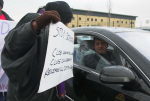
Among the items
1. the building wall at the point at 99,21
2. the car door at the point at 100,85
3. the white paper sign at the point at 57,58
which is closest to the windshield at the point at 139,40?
the car door at the point at 100,85

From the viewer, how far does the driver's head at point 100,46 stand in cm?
337

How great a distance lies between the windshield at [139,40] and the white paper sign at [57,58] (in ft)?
2.02

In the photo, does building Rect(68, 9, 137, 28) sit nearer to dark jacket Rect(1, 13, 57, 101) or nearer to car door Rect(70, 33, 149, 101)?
car door Rect(70, 33, 149, 101)

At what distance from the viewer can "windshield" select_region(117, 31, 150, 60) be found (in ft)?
10.1

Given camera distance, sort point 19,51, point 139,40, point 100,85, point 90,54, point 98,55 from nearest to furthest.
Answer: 1. point 19,51
2. point 100,85
3. point 139,40
4. point 98,55
5. point 90,54

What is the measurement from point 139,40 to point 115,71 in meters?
0.75

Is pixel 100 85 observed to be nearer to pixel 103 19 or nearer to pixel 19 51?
pixel 19 51

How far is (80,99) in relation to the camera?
3295mm

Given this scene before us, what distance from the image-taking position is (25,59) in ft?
8.54

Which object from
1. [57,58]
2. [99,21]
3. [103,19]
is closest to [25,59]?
[57,58]

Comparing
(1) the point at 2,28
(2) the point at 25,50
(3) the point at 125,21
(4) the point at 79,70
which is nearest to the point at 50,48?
(2) the point at 25,50

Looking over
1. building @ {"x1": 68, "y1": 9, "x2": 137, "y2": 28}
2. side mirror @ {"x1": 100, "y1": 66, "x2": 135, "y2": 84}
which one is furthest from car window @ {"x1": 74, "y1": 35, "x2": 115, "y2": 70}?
building @ {"x1": 68, "y1": 9, "x2": 137, "y2": 28}

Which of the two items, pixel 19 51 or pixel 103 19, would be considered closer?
pixel 19 51

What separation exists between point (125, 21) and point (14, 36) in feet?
190
